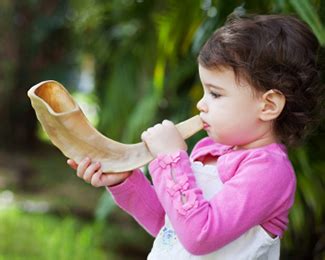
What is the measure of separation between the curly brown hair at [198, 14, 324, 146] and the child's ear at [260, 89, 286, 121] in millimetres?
11

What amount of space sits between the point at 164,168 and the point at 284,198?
256 mm

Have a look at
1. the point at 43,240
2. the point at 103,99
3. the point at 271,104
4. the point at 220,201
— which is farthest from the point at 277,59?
the point at 103,99

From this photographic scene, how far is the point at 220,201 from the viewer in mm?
1407

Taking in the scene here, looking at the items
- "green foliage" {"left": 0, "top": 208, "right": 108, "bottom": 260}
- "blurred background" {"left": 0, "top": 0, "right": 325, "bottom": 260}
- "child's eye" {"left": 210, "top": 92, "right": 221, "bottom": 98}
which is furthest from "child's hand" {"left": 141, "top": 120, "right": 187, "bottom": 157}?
"green foliage" {"left": 0, "top": 208, "right": 108, "bottom": 260}

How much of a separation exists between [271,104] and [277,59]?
0.31ft

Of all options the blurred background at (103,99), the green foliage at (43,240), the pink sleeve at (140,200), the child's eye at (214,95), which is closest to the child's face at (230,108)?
the child's eye at (214,95)

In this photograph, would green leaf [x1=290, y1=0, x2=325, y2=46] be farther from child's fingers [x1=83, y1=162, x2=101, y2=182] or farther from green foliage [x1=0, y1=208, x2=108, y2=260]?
green foliage [x1=0, y1=208, x2=108, y2=260]

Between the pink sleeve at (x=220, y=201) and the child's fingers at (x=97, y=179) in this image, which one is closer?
the pink sleeve at (x=220, y=201)

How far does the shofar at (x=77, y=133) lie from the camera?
146 cm

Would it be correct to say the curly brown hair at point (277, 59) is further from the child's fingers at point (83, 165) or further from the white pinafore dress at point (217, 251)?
the child's fingers at point (83, 165)

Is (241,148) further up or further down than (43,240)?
further up

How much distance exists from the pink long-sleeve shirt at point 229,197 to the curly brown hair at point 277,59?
9cm

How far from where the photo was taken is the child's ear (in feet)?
4.83

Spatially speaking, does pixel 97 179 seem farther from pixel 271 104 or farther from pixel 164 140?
pixel 271 104
